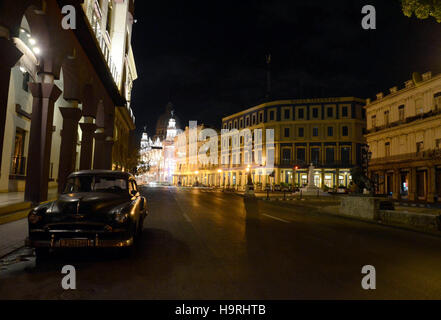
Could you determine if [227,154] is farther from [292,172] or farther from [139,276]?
[139,276]

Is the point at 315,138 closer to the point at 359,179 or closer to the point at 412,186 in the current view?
the point at 412,186

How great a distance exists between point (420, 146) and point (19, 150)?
33734mm

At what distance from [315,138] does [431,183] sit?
2570 cm

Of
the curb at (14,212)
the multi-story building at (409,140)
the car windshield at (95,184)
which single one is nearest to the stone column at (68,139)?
the curb at (14,212)

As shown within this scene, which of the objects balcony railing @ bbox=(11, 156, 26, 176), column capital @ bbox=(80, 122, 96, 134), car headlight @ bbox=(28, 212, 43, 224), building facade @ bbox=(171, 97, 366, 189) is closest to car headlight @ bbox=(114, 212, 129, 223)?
car headlight @ bbox=(28, 212, 43, 224)

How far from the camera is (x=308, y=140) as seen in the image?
54344 millimetres

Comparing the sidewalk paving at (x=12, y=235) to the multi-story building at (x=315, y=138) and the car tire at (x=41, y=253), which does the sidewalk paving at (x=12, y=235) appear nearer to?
the car tire at (x=41, y=253)

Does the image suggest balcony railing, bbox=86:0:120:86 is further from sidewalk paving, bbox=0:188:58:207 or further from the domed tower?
the domed tower

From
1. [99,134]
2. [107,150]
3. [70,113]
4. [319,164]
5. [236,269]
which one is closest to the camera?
[236,269]

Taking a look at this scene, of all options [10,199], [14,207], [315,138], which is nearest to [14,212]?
[14,207]

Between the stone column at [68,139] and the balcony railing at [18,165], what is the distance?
16.3ft

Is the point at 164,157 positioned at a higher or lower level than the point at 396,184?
higher

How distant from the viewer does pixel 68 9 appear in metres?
12.3
